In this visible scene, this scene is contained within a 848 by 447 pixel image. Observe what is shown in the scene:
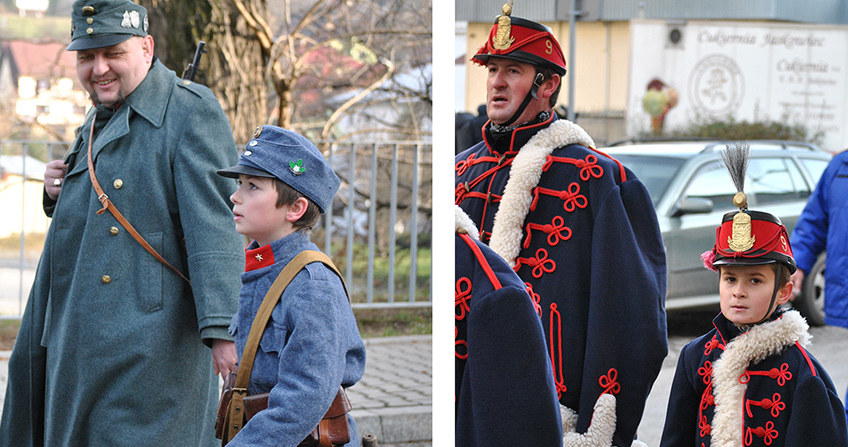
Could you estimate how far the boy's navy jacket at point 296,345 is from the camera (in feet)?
6.25

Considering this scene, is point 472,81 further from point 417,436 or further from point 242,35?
point 242,35

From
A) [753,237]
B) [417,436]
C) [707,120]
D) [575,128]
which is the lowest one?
[417,436]

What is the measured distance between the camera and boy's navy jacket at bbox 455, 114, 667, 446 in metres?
1.96

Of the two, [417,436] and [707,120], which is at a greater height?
[707,120]

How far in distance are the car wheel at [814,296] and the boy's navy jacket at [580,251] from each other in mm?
1540

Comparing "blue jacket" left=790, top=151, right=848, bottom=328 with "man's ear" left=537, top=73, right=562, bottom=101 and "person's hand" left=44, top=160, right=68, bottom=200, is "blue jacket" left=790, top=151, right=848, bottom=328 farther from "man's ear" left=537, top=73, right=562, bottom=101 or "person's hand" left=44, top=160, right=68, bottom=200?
"person's hand" left=44, top=160, right=68, bottom=200

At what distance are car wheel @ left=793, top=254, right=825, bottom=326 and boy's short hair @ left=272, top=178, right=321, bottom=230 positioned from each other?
1857mm

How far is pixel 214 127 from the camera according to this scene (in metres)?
2.78

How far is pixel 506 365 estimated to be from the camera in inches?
64.3

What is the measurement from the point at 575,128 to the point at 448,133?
1.01 ft

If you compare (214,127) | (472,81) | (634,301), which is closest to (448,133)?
(472,81)

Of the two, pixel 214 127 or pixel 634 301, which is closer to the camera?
pixel 634 301

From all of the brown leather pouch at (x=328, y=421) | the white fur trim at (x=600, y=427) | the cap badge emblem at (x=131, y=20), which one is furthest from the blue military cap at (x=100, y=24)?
the white fur trim at (x=600, y=427)

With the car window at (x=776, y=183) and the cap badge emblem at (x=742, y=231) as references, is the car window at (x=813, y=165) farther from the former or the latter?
the cap badge emblem at (x=742, y=231)
